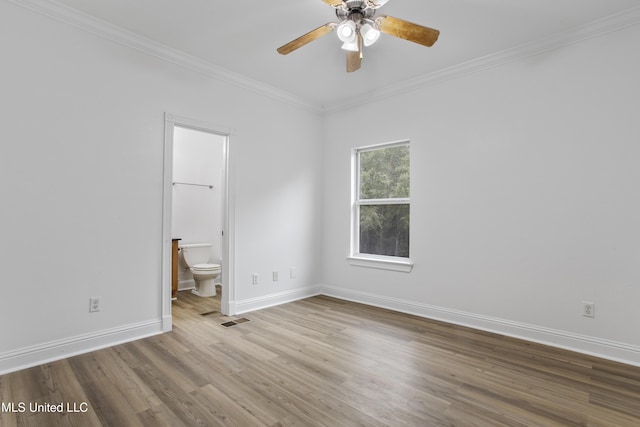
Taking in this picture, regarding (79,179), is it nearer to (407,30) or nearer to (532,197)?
(407,30)

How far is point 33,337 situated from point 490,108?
442cm

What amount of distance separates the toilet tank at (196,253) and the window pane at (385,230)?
238 centimetres

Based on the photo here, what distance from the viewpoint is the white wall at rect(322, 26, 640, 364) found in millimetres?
2604

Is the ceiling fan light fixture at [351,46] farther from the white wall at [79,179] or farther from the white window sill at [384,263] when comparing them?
the white window sill at [384,263]

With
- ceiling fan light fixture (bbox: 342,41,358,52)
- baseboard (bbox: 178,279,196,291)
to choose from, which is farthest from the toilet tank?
ceiling fan light fixture (bbox: 342,41,358,52)

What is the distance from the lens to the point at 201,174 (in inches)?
211

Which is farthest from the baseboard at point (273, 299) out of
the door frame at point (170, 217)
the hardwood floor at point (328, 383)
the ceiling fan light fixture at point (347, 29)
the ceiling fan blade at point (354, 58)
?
the ceiling fan light fixture at point (347, 29)

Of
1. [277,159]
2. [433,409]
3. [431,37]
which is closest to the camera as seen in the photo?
[433,409]

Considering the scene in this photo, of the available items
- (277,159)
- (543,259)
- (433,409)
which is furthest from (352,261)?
(433,409)

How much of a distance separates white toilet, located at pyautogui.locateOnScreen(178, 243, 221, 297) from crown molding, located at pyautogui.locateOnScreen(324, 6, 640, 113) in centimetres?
303

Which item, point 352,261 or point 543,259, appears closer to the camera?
point 543,259

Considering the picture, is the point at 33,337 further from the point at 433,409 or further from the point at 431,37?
the point at 431,37

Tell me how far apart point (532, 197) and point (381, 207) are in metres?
1.69

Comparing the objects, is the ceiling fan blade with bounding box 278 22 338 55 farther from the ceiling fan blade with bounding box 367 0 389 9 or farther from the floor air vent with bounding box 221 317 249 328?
the floor air vent with bounding box 221 317 249 328
